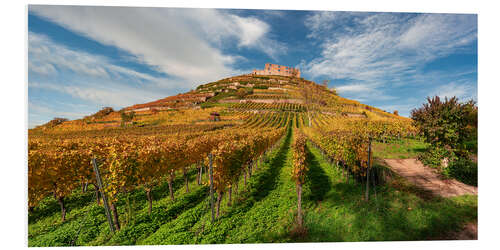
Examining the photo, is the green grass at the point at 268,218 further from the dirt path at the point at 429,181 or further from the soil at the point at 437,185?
the dirt path at the point at 429,181

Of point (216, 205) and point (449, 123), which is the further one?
point (449, 123)

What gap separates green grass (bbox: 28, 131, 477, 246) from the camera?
4.10m

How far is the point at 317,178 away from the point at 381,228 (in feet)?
13.4

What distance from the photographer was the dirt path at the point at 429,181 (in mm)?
5644

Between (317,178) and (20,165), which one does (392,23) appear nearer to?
(317,178)

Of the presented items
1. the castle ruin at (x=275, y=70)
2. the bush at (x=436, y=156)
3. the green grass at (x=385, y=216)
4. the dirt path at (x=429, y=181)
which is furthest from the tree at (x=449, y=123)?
the castle ruin at (x=275, y=70)

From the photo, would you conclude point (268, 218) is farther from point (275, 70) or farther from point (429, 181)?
point (275, 70)

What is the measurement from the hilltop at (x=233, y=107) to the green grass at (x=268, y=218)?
25.0m

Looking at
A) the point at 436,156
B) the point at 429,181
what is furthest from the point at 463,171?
the point at 436,156

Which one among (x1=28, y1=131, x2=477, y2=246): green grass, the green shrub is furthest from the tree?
(x1=28, y1=131, x2=477, y2=246): green grass

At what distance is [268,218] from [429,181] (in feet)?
25.7

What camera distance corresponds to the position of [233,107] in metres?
63.1

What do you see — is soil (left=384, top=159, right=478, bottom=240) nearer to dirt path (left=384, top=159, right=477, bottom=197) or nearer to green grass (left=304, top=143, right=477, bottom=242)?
dirt path (left=384, top=159, right=477, bottom=197)
